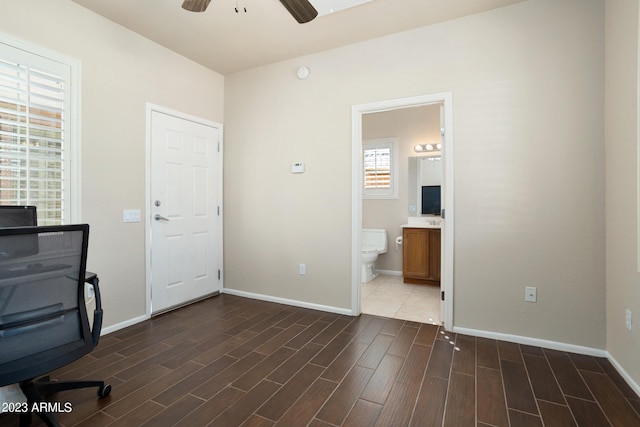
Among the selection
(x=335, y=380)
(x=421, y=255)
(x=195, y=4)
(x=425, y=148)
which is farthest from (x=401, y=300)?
(x=195, y=4)

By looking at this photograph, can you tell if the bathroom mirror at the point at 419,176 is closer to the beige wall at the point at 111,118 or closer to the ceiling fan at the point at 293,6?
the ceiling fan at the point at 293,6

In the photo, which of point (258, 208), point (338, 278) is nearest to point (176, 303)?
point (258, 208)

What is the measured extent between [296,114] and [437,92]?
4.95 feet

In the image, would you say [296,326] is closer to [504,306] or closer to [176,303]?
[176,303]

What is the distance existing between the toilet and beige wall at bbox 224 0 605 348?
1.35 m

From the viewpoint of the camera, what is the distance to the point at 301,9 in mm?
2158

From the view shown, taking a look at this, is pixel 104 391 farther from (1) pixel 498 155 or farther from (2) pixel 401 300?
(1) pixel 498 155

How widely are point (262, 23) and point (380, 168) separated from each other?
2942 mm

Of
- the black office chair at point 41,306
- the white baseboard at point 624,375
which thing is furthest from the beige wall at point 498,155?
the black office chair at point 41,306

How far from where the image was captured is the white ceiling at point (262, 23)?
8.58ft

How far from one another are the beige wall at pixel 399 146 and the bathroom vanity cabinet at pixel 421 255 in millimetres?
461

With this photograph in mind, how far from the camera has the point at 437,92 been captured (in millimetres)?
2896

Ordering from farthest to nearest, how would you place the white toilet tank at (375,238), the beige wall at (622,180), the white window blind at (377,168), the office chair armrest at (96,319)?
the white window blind at (377,168) → the white toilet tank at (375,238) → the beige wall at (622,180) → the office chair armrest at (96,319)

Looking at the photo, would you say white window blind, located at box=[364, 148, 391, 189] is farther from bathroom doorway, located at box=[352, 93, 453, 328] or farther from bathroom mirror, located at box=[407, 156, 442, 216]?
bathroom mirror, located at box=[407, 156, 442, 216]
